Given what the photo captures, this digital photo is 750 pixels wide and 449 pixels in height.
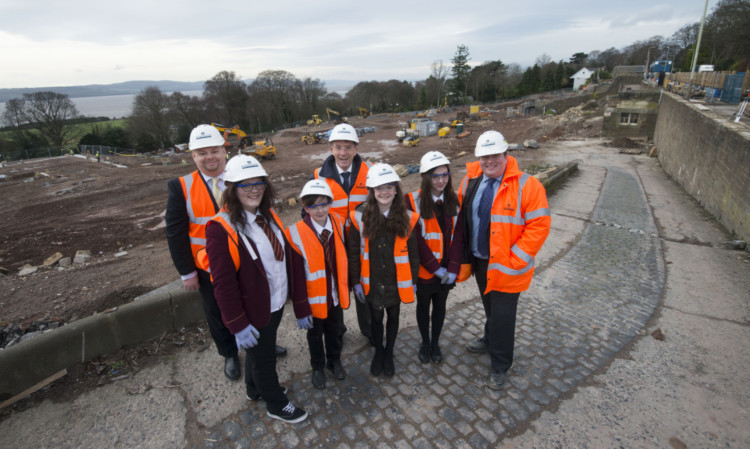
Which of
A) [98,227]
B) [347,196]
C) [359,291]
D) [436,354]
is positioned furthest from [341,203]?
[98,227]

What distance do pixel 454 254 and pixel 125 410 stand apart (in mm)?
3138

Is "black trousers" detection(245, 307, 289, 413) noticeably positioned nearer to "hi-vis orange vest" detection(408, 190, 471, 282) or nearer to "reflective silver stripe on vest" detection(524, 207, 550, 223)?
"hi-vis orange vest" detection(408, 190, 471, 282)

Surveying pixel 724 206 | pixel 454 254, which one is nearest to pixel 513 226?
pixel 454 254

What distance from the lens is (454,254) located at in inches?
127

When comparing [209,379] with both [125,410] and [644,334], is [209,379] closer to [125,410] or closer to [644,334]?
[125,410]

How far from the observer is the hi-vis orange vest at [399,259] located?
2.98 meters

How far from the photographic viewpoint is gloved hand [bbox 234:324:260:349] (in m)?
2.44

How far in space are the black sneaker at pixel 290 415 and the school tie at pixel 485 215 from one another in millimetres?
2064

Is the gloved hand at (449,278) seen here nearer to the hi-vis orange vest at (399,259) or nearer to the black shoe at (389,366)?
the hi-vis orange vest at (399,259)

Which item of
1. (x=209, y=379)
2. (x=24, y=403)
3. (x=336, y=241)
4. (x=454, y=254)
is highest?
(x=336, y=241)

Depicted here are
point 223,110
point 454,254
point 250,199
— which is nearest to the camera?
point 250,199

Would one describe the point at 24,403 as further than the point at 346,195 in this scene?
No

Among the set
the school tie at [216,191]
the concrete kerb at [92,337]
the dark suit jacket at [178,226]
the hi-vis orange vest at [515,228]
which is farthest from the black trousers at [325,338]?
the concrete kerb at [92,337]

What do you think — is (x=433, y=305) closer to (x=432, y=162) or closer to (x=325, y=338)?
(x=325, y=338)
